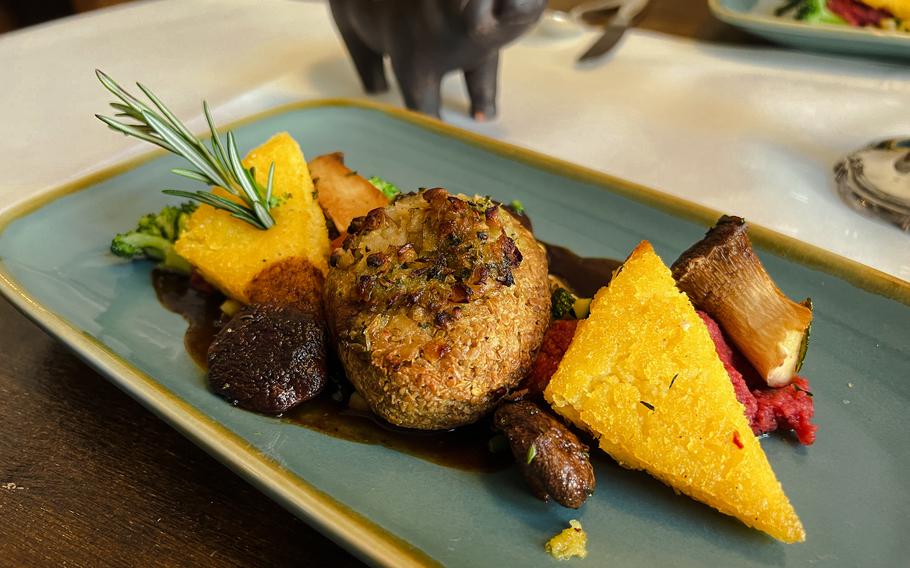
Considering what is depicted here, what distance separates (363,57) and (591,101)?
4.11 ft

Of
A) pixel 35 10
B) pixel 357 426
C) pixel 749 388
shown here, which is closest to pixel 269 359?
pixel 357 426

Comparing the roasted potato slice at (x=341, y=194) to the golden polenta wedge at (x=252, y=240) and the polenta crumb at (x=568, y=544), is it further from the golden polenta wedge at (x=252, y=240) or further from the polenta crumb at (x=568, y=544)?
the polenta crumb at (x=568, y=544)

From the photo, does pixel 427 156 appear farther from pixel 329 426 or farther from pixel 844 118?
pixel 844 118

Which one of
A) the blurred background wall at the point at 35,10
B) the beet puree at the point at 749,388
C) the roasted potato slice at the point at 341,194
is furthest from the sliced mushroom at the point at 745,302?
the blurred background wall at the point at 35,10

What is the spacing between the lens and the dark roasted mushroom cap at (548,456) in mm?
1366

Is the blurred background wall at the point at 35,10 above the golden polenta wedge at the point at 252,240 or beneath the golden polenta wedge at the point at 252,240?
beneath

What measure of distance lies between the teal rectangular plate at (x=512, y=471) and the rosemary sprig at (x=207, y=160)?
366mm

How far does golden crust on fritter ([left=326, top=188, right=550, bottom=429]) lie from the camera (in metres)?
1.50

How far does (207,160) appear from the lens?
2021 mm

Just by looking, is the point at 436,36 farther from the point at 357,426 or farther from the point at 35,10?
the point at 35,10

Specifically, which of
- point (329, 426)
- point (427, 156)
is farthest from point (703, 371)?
point (427, 156)

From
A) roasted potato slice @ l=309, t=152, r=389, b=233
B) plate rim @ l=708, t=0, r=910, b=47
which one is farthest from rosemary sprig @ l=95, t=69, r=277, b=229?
plate rim @ l=708, t=0, r=910, b=47

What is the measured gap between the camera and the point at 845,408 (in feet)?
5.25

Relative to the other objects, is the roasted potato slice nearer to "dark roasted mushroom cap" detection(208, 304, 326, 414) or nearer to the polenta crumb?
"dark roasted mushroom cap" detection(208, 304, 326, 414)
